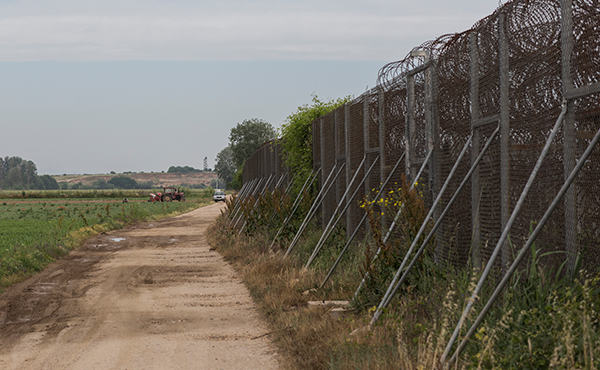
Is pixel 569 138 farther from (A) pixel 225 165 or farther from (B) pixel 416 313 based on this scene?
(A) pixel 225 165

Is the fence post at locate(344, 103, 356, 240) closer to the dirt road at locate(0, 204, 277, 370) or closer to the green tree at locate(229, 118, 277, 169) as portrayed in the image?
the dirt road at locate(0, 204, 277, 370)

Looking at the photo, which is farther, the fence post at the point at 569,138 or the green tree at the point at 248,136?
the green tree at the point at 248,136

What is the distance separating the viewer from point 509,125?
5.05m

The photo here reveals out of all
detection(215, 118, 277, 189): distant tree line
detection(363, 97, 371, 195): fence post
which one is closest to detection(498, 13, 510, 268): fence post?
detection(363, 97, 371, 195): fence post

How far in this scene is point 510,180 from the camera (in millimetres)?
4988

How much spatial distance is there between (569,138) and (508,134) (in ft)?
2.97

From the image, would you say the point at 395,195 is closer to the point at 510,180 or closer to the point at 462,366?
the point at 510,180

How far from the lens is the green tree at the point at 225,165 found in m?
128

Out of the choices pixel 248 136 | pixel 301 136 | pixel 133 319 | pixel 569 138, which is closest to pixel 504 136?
pixel 569 138

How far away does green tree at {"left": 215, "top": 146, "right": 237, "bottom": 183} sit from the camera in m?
128

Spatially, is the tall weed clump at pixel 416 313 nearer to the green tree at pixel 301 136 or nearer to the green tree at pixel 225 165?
the green tree at pixel 301 136

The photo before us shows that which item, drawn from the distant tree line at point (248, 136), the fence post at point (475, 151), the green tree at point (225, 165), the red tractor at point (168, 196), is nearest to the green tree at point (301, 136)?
the fence post at point (475, 151)

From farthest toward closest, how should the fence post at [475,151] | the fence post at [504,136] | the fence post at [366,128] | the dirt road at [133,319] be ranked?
1. the fence post at [366,128]
2. the dirt road at [133,319]
3. the fence post at [475,151]
4. the fence post at [504,136]

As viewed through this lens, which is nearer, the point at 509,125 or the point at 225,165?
the point at 509,125
